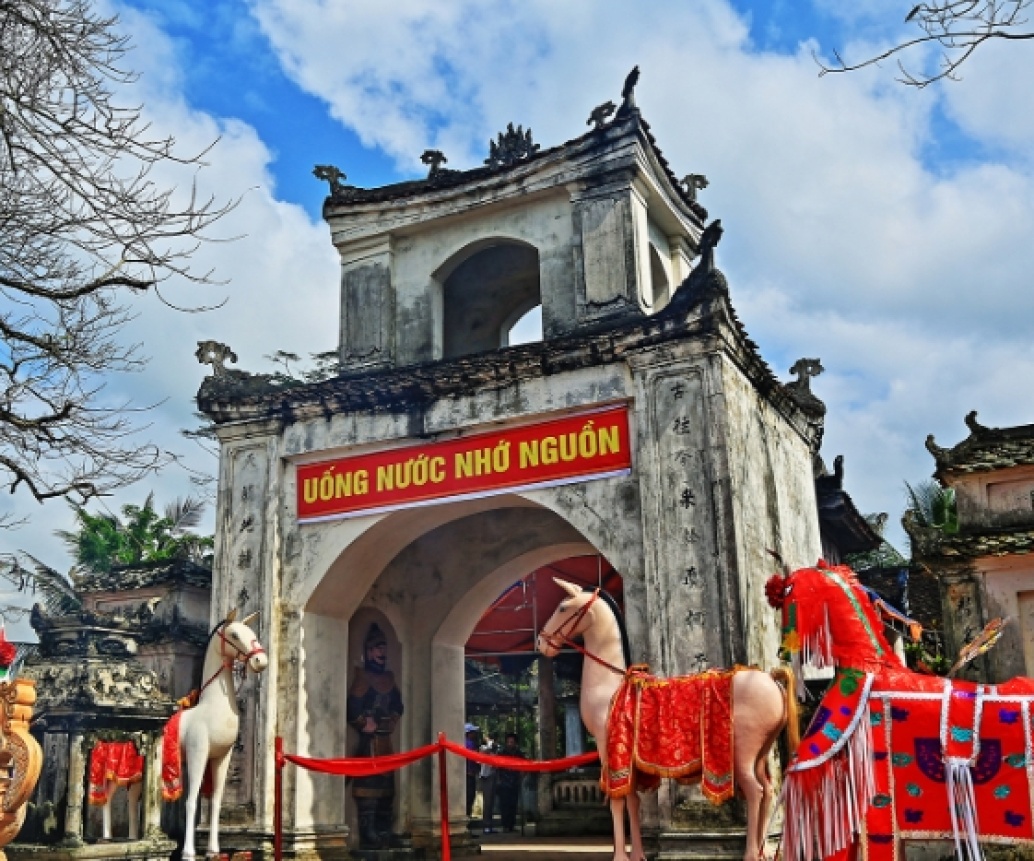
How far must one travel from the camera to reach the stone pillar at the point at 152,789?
903 cm

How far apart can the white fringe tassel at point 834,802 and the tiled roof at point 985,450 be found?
24.3 ft

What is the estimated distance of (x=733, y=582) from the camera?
8.50 metres

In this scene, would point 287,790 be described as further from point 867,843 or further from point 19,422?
point 867,843

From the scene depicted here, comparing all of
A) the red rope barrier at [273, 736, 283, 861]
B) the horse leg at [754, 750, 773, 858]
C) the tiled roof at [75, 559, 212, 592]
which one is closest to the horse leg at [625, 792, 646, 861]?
the horse leg at [754, 750, 773, 858]

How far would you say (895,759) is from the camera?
18.2 feet

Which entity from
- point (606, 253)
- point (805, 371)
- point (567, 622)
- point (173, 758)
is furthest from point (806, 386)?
point (173, 758)

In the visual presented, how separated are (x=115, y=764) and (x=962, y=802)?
7108 mm

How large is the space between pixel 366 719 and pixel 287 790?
4.93 ft

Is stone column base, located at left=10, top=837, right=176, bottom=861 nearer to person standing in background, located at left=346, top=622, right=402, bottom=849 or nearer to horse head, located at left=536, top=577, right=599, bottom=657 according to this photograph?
person standing in background, located at left=346, top=622, right=402, bottom=849

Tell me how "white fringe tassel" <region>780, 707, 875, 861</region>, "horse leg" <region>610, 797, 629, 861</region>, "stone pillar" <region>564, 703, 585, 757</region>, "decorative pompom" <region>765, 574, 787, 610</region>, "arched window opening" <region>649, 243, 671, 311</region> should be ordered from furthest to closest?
"stone pillar" <region>564, 703, 585, 757</region>, "arched window opening" <region>649, 243, 671, 311</region>, "horse leg" <region>610, 797, 629, 861</region>, "decorative pompom" <region>765, 574, 787, 610</region>, "white fringe tassel" <region>780, 707, 875, 861</region>

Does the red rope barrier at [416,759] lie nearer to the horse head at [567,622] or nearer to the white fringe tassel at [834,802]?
the horse head at [567,622]

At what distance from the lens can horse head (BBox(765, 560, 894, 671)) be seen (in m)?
5.88

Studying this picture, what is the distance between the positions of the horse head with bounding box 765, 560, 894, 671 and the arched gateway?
89.6 inches

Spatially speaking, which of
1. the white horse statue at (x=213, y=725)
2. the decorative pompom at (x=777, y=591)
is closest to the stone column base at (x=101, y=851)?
the white horse statue at (x=213, y=725)
